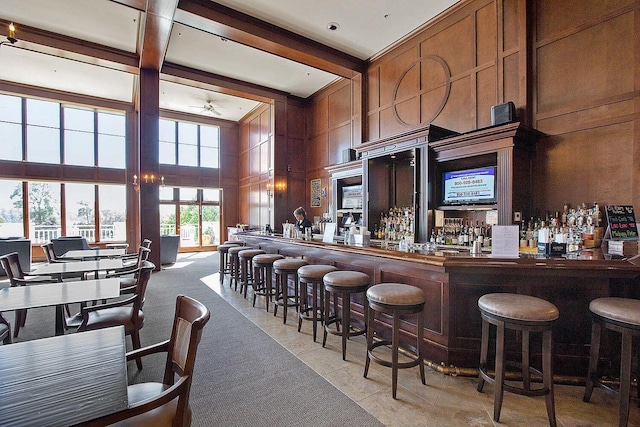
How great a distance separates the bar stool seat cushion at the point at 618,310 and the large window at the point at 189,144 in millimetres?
11768

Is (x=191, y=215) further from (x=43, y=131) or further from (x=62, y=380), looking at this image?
(x=62, y=380)

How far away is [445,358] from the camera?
103 inches

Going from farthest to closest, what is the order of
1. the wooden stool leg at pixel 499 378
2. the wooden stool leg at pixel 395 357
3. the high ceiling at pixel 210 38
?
the high ceiling at pixel 210 38
the wooden stool leg at pixel 395 357
the wooden stool leg at pixel 499 378

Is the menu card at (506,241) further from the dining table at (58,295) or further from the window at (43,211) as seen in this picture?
the window at (43,211)

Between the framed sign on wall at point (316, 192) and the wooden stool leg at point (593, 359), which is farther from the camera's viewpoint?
the framed sign on wall at point (316, 192)

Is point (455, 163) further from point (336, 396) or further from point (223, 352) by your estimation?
point (223, 352)

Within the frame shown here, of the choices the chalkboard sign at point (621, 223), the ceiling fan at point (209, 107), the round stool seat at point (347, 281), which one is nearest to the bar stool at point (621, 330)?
the chalkboard sign at point (621, 223)

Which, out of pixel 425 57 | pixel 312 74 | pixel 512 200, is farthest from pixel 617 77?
pixel 312 74

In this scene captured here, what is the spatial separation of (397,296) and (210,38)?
6093 millimetres

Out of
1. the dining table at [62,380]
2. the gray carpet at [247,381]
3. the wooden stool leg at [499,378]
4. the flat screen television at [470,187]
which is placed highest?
the flat screen television at [470,187]

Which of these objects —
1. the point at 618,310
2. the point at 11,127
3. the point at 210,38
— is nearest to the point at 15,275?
the point at 210,38

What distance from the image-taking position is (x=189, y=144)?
1157 cm

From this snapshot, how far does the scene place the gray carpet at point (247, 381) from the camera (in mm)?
2037

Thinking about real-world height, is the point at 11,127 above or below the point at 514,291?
above
